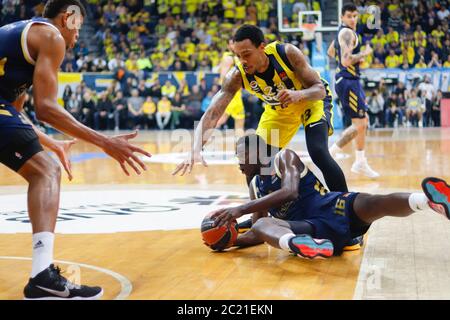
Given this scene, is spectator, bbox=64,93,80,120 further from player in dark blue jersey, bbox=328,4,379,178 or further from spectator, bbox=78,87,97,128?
player in dark blue jersey, bbox=328,4,379,178

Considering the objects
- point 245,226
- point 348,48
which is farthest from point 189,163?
point 348,48

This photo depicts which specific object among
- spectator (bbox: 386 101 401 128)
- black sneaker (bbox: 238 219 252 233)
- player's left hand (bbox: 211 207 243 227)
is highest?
player's left hand (bbox: 211 207 243 227)

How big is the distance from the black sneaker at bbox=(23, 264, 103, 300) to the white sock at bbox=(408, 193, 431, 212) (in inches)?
76.1

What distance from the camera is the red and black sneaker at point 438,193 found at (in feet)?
13.5

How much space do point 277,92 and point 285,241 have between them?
1804 millimetres

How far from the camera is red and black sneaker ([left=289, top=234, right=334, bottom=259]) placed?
4141 mm

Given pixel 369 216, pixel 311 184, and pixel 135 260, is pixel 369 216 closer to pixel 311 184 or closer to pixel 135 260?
pixel 311 184

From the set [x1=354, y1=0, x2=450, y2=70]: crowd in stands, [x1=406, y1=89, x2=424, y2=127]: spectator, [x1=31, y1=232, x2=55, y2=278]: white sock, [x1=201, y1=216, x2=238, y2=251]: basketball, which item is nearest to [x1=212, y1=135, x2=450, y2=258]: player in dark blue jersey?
[x1=201, y1=216, x2=238, y2=251]: basketball

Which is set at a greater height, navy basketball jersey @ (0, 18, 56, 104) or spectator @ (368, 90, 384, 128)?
navy basketball jersey @ (0, 18, 56, 104)

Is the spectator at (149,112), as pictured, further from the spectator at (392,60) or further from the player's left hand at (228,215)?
the player's left hand at (228,215)

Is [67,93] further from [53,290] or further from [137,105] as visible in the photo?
[53,290]

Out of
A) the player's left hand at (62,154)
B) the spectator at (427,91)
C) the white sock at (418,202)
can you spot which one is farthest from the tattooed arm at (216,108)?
the spectator at (427,91)

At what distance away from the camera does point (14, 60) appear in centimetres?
391

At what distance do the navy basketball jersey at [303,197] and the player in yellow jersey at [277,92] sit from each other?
1.96 ft
